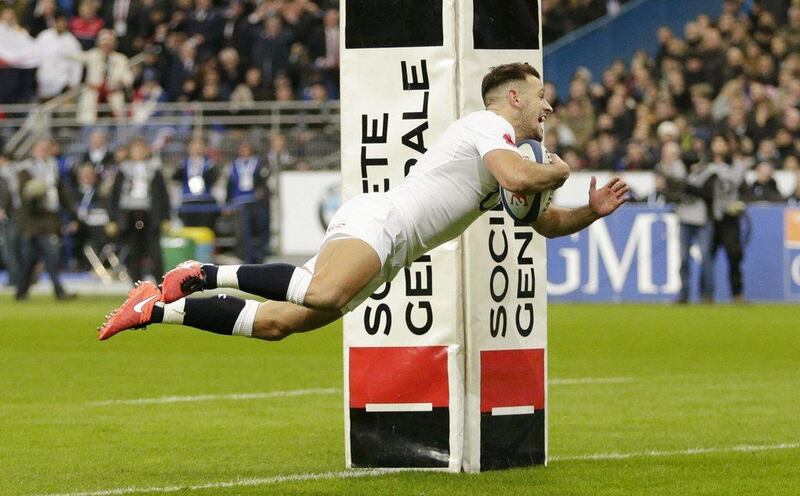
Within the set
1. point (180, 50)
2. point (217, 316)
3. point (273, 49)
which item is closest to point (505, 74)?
point (217, 316)

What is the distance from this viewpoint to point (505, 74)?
750cm

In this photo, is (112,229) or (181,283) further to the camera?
(112,229)

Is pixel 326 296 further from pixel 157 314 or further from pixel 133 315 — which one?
pixel 133 315

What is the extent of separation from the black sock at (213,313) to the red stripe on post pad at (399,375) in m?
0.99

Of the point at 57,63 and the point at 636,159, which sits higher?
the point at 57,63

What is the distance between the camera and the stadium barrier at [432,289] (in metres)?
8.05

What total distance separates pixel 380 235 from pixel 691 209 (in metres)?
16.4

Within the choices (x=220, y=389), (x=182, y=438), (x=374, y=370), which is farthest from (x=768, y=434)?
(x=220, y=389)

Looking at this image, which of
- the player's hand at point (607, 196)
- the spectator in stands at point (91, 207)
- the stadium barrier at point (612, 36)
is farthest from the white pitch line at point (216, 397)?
the stadium barrier at point (612, 36)

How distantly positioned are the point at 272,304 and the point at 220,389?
4916mm

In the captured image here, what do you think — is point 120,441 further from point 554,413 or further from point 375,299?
point 554,413

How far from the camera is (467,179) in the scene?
7.39 m

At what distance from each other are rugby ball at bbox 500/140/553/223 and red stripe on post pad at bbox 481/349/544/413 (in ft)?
3.45

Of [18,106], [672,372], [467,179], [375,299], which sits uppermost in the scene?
[18,106]
